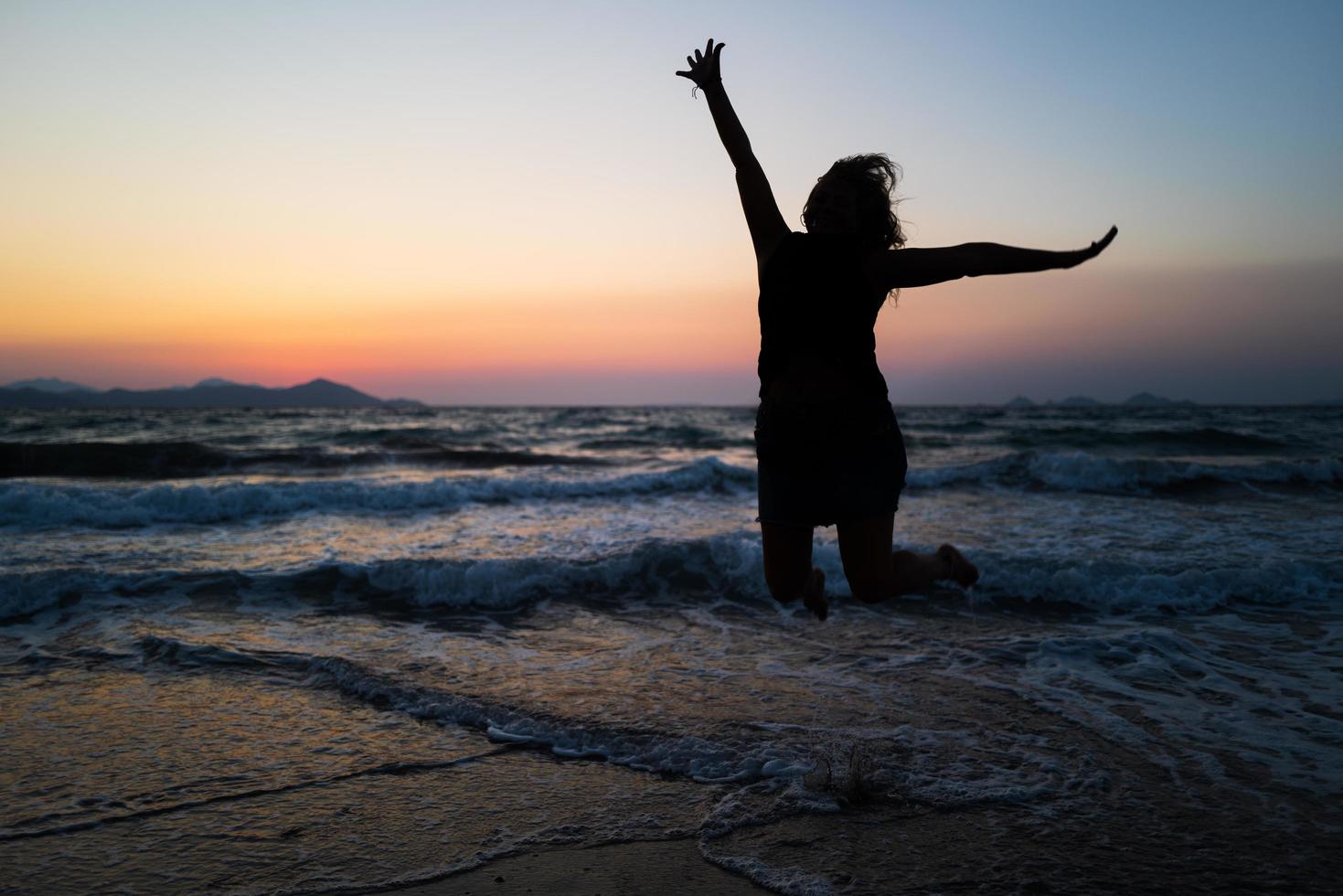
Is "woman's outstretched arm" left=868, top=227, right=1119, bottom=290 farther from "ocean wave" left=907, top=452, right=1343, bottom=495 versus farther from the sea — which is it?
"ocean wave" left=907, top=452, right=1343, bottom=495

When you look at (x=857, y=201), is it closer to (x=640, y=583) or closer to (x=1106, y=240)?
(x=1106, y=240)

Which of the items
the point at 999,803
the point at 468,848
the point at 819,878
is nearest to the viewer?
the point at 819,878

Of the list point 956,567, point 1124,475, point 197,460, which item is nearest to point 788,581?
point 956,567

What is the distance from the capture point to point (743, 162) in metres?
3.03

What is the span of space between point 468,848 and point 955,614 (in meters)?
5.22

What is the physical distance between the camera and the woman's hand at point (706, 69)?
3.07 m

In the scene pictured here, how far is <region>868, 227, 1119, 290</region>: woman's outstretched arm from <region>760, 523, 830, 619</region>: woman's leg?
105 cm

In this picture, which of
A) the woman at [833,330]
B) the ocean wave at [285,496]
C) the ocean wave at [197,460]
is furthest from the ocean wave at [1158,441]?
the woman at [833,330]

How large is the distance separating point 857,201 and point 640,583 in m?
5.94

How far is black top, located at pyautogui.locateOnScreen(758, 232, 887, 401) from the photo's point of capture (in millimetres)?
2814

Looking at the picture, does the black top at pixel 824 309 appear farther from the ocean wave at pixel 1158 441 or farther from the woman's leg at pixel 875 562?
the ocean wave at pixel 1158 441

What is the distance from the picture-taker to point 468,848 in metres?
3.18

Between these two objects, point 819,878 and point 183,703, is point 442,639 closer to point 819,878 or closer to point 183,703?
point 183,703

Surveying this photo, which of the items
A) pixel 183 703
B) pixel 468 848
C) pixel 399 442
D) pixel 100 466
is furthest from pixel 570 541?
pixel 399 442
